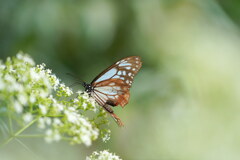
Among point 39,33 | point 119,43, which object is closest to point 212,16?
point 119,43

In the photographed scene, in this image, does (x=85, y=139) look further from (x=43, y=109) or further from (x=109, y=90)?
(x=109, y=90)

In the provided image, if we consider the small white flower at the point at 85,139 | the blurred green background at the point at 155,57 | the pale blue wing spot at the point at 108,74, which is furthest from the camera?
the blurred green background at the point at 155,57

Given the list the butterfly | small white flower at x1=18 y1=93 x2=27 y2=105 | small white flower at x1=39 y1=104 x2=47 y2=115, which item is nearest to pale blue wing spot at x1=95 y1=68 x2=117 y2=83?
the butterfly

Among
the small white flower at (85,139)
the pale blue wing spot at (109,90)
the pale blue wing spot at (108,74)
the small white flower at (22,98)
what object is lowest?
the small white flower at (85,139)

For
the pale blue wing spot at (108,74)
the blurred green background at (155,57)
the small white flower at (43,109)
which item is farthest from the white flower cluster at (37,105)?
the blurred green background at (155,57)

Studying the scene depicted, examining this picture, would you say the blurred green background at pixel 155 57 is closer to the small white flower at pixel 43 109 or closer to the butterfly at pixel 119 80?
the butterfly at pixel 119 80

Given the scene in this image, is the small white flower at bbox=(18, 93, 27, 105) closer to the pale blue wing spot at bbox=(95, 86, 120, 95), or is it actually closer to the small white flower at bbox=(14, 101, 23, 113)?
the small white flower at bbox=(14, 101, 23, 113)
